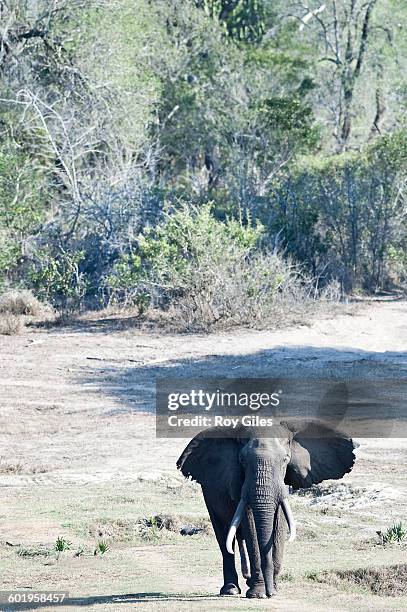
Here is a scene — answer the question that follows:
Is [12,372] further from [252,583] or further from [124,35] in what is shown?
[124,35]

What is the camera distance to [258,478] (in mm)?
6418

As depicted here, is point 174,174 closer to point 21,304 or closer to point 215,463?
point 21,304

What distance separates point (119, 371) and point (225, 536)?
977 cm

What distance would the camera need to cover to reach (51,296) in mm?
22031

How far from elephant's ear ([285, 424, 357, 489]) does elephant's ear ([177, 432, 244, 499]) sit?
385 millimetres

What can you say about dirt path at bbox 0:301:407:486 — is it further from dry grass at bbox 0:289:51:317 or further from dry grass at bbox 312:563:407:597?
dry grass at bbox 312:563:407:597

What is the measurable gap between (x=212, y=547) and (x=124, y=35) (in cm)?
2077

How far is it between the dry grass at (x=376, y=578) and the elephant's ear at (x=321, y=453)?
0.68 meters

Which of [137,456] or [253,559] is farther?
[137,456]

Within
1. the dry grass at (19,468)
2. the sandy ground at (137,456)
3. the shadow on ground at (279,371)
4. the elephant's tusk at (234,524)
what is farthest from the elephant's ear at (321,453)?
the shadow on ground at (279,371)

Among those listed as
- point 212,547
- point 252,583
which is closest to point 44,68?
point 212,547

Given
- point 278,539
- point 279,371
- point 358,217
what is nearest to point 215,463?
point 278,539

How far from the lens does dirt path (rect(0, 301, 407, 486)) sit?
39.3ft

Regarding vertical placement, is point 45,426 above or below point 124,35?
below
